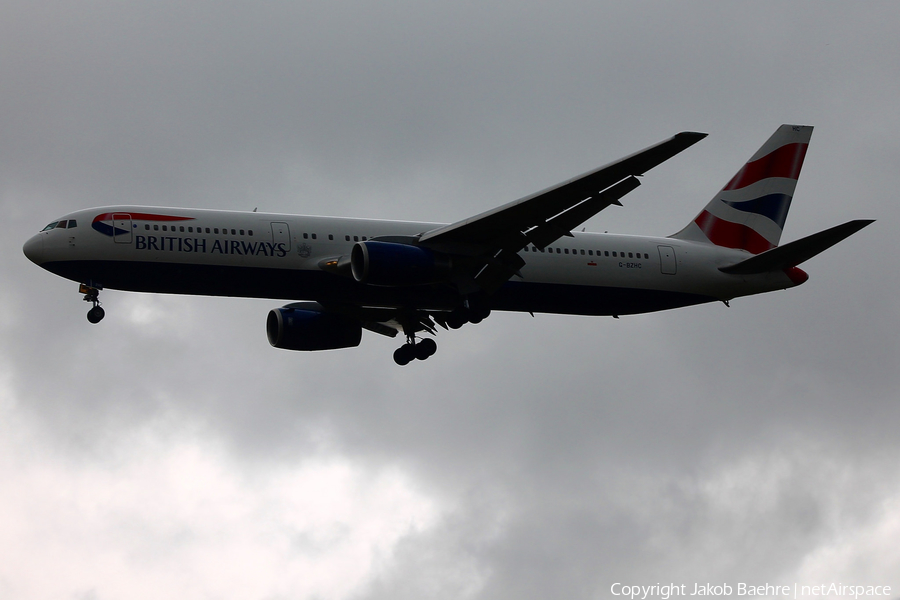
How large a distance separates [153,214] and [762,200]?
25039mm

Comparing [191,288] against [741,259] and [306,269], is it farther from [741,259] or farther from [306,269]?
[741,259]

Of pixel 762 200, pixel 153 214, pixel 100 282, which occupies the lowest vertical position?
pixel 100 282

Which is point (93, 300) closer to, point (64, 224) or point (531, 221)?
point (64, 224)

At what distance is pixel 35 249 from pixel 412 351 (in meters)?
15.1

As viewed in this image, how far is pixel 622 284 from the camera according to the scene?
41125mm

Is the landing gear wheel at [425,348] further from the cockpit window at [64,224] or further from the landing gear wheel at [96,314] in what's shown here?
the cockpit window at [64,224]

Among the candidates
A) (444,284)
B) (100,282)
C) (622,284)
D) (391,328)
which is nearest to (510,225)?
(444,284)

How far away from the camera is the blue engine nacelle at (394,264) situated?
116 feet

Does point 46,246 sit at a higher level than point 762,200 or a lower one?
lower

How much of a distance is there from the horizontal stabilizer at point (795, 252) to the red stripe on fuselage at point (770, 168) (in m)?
5.30

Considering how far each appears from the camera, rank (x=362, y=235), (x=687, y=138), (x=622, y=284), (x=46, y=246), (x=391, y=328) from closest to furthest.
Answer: (x=687, y=138)
(x=46, y=246)
(x=362, y=235)
(x=622, y=284)
(x=391, y=328)

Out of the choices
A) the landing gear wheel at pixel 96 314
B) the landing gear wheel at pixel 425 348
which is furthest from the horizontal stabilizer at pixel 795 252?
the landing gear wheel at pixel 96 314

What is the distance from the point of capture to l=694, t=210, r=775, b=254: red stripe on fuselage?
4441 cm

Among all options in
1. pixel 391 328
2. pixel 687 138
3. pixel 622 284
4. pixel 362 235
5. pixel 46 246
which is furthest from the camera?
pixel 391 328
